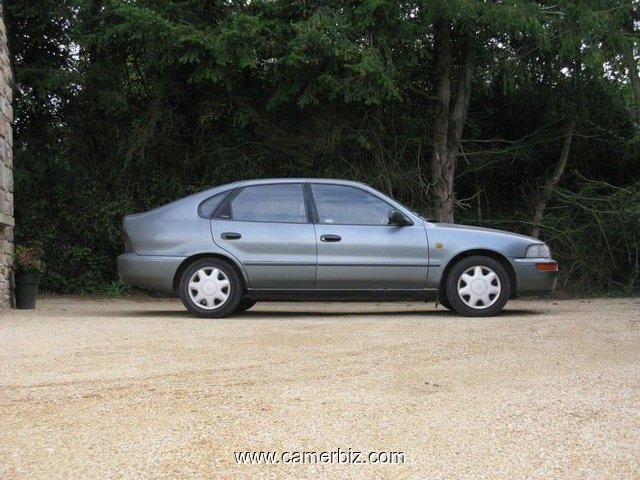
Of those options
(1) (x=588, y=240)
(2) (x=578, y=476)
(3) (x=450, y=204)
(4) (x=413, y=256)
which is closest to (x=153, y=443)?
(2) (x=578, y=476)

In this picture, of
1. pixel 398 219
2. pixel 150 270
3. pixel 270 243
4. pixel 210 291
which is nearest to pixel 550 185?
pixel 398 219

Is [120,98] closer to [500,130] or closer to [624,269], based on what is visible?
[500,130]

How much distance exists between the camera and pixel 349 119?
40.3 ft

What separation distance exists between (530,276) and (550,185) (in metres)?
5.92

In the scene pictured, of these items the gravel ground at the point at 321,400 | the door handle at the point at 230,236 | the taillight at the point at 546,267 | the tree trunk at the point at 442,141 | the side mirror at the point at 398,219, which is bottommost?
the gravel ground at the point at 321,400

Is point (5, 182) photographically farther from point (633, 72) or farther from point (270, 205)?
point (633, 72)

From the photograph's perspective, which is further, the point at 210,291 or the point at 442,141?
the point at 442,141

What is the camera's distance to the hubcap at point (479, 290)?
822 cm

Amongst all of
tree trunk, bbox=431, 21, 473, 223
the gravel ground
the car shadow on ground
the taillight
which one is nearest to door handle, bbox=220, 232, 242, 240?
the car shadow on ground

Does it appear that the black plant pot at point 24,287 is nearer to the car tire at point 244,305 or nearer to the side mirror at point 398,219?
the car tire at point 244,305

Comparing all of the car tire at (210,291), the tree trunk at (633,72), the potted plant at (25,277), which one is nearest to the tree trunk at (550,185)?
the tree trunk at (633,72)

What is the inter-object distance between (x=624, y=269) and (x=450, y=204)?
3.44 meters

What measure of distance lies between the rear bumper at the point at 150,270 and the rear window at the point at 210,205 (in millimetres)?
570

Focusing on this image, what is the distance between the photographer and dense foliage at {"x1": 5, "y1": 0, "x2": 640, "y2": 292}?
11.2 metres
